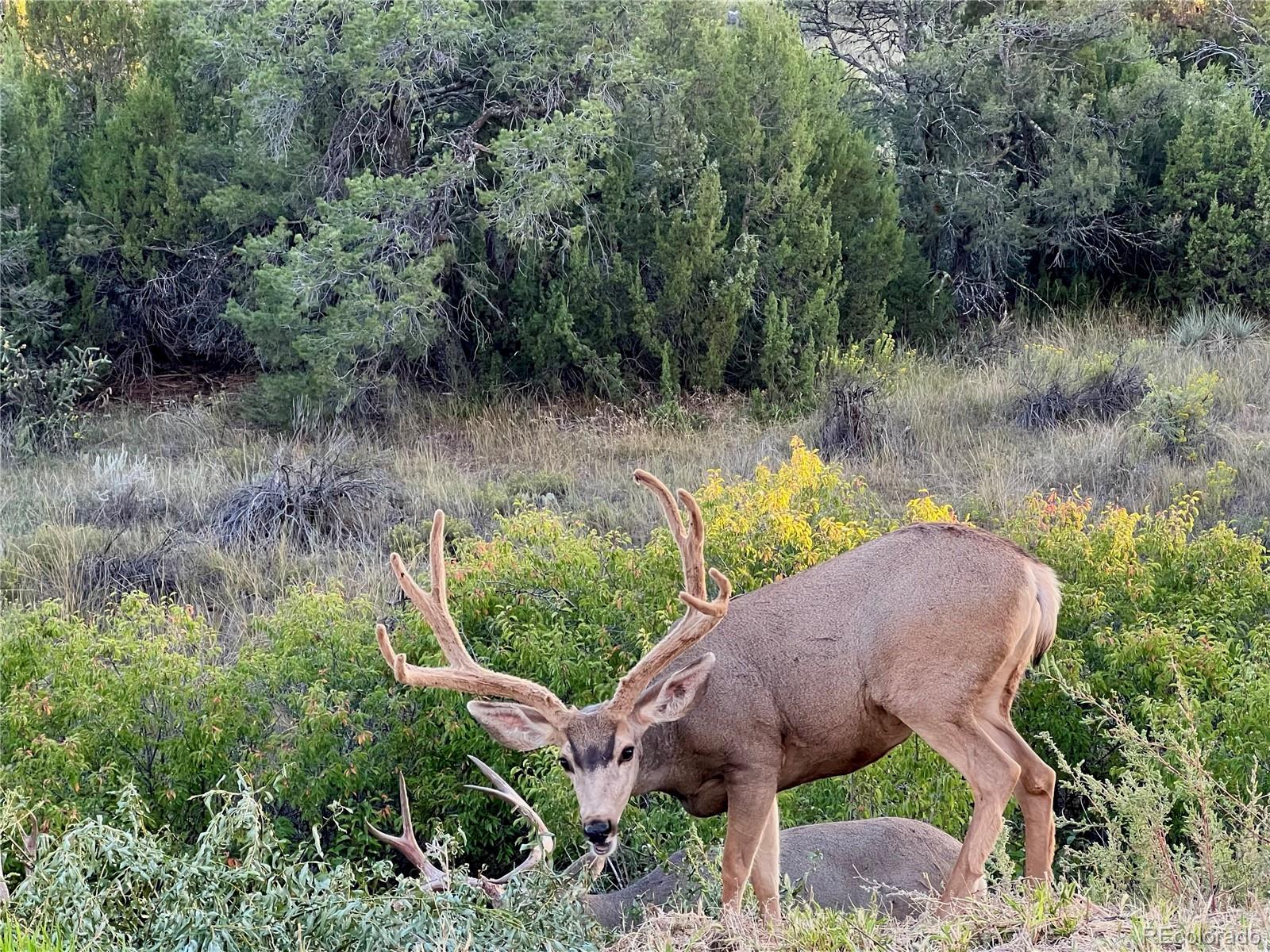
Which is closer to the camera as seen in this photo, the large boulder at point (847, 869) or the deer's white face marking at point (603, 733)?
the deer's white face marking at point (603, 733)

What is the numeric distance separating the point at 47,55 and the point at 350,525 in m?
9.50

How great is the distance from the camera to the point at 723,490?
9.93m

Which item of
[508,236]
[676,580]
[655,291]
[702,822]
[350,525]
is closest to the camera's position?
[702,822]

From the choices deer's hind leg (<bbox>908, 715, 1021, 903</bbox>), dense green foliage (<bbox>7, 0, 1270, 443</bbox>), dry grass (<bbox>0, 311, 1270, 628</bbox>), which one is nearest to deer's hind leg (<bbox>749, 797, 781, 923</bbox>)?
deer's hind leg (<bbox>908, 715, 1021, 903</bbox>)

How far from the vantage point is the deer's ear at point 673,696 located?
5643mm

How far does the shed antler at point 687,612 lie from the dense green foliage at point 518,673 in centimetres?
212

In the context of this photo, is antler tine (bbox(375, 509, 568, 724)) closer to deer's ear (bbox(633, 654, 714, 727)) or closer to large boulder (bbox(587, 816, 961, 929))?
deer's ear (bbox(633, 654, 714, 727))

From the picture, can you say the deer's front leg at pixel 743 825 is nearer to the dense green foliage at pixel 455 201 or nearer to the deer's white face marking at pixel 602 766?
the deer's white face marking at pixel 602 766

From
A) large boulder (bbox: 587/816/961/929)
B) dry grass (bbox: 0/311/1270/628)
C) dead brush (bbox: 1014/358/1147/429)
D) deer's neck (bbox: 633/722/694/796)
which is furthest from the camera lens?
dead brush (bbox: 1014/358/1147/429)

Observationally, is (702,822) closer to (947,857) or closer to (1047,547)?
(947,857)

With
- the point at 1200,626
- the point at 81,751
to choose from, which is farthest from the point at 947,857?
the point at 81,751

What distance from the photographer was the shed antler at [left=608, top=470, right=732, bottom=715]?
5.64 metres

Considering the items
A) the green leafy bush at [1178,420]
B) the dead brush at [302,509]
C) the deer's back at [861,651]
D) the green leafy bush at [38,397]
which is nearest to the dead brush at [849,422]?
the green leafy bush at [1178,420]

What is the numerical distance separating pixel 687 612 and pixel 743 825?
2.62ft
